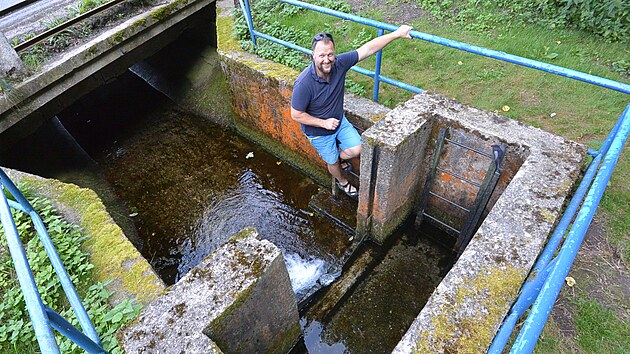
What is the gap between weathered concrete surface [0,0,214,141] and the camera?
4895 mm

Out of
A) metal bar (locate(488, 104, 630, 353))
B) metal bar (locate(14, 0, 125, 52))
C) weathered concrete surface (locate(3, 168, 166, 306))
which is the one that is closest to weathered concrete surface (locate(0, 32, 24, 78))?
metal bar (locate(14, 0, 125, 52))

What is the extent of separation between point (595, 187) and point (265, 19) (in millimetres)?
5650

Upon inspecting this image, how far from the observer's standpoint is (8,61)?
474cm

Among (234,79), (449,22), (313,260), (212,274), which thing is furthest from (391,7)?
(212,274)

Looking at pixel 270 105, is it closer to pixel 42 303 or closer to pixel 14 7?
pixel 14 7

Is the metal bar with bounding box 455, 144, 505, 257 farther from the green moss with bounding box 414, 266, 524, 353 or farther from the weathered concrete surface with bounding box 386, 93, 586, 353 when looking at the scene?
the green moss with bounding box 414, 266, 524, 353

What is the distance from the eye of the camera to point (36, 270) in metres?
3.00

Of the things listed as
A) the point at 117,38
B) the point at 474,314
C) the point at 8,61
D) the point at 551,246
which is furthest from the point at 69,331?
the point at 117,38

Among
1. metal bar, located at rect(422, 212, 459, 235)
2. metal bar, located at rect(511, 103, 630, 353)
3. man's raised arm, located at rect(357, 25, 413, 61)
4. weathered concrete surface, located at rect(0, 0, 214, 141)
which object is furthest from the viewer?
weathered concrete surface, located at rect(0, 0, 214, 141)

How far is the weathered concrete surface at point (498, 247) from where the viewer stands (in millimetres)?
2207

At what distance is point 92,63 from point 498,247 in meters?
5.90

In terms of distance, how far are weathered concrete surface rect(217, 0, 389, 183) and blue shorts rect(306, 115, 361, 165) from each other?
0.28 meters

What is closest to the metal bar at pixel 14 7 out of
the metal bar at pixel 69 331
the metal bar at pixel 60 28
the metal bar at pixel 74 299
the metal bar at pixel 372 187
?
the metal bar at pixel 60 28

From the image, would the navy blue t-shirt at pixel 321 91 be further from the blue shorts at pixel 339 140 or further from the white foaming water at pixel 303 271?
the white foaming water at pixel 303 271
